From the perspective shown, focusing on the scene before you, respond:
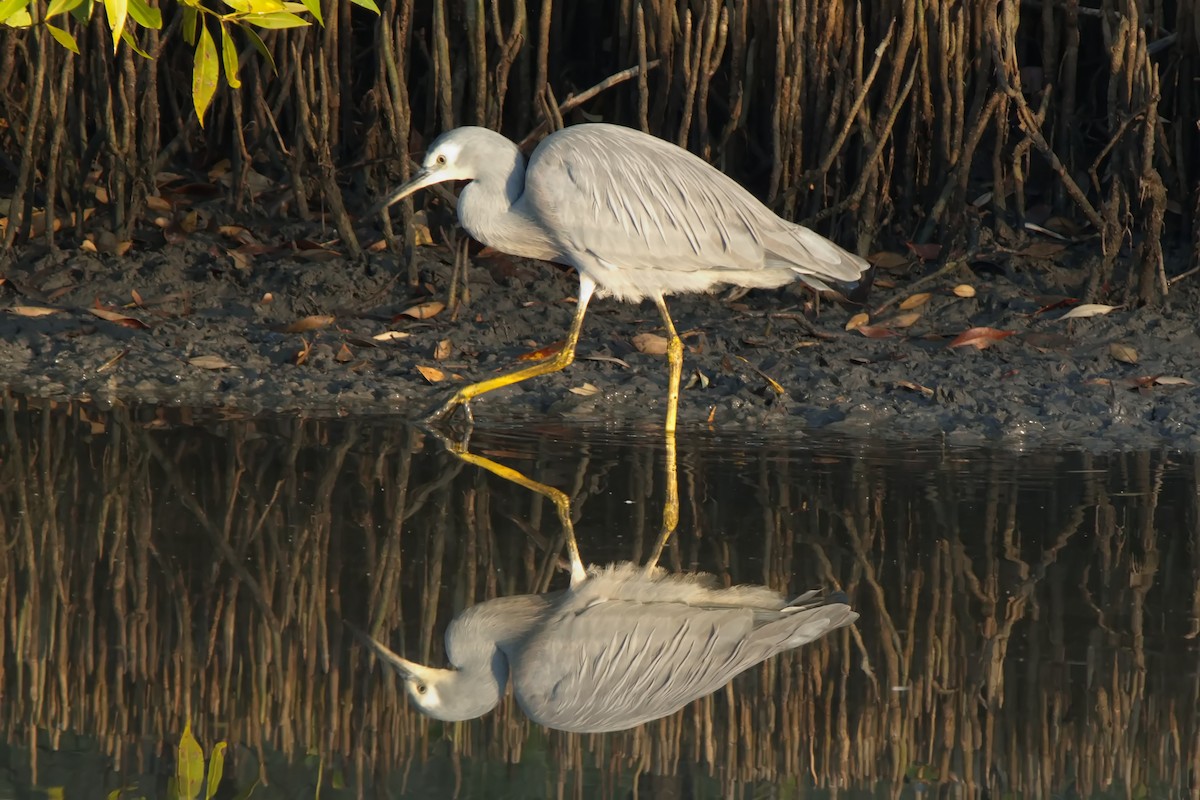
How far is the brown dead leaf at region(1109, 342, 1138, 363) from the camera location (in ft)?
19.6

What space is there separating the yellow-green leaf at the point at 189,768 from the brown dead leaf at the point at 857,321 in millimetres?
3969

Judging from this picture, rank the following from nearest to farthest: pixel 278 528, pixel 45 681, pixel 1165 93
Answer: pixel 45 681 < pixel 278 528 < pixel 1165 93

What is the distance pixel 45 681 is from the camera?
306cm

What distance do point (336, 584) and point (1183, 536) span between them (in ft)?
6.73

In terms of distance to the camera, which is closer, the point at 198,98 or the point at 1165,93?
the point at 198,98

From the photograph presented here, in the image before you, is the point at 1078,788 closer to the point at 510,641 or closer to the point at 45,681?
the point at 510,641

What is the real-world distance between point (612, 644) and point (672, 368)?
2169mm

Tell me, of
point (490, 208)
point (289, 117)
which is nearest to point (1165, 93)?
point (490, 208)

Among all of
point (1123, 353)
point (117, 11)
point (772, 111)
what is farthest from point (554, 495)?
point (772, 111)

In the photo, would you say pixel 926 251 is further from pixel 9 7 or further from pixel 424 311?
pixel 9 7

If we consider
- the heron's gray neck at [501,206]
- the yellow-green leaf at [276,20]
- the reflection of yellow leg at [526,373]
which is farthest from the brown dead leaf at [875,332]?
the yellow-green leaf at [276,20]

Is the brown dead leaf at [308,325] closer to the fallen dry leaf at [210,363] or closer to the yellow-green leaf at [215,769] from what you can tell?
the fallen dry leaf at [210,363]

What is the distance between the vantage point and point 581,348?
245 inches

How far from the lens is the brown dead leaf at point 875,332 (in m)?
6.31
